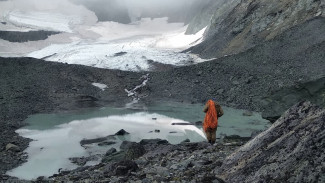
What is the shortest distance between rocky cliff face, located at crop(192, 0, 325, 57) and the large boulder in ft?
111

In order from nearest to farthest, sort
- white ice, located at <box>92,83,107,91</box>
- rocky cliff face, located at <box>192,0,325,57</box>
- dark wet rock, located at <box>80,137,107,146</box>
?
dark wet rock, located at <box>80,137,107,146</box>, white ice, located at <box>92,83,107,91</box>, rocky cliff face, located at <box>192,0,325,57</box>

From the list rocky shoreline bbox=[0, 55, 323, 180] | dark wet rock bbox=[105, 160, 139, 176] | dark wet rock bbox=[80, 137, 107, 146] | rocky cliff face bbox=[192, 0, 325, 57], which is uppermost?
rocky cliff face bbox=[192, 0, 325, 57]

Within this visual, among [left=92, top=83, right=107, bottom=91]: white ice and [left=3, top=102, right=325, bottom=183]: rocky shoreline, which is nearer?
[left=3, top=102, right=325, bottom=183]: rocky shoreline

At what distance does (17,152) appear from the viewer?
625 inches

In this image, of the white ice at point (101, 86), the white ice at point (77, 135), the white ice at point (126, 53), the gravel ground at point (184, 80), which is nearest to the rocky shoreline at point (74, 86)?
the gravel ground at point (184, 80)

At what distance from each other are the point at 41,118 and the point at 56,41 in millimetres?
74056

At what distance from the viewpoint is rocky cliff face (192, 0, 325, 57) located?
40.8 metres

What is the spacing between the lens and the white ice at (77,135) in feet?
45.5

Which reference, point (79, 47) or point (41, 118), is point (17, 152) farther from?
point (79, 47)

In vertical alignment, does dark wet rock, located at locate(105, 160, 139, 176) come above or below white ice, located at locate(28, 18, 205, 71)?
below

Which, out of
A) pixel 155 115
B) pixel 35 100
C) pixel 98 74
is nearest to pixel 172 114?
pixel 155 115

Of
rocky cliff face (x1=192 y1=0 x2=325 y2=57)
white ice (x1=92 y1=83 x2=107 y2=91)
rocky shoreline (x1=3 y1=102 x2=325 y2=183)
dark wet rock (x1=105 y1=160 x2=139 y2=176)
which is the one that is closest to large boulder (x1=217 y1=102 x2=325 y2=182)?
rocky shoreline (x1=3 y1=102 x2=325 y2=183)

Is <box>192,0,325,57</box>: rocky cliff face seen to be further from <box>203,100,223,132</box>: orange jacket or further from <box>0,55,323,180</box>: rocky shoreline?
<box>203,100,223,132</box>: orange jacket

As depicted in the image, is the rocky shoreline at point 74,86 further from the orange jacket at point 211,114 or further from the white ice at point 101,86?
the orange jacket at point 211,114
